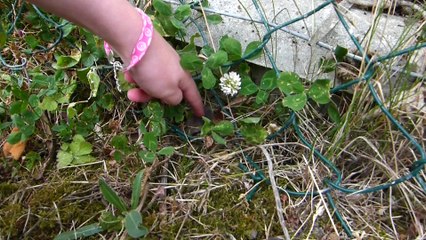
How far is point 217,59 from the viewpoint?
1448mm

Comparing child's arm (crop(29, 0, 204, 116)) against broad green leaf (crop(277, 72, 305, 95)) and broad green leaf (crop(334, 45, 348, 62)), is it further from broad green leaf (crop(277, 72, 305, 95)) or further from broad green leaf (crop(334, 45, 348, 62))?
broad green leaf (crop(334, 45, 348, 62))

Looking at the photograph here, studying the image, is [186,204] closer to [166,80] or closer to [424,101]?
[166,80]

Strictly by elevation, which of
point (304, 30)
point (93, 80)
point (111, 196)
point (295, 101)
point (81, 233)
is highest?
point (304, 30)

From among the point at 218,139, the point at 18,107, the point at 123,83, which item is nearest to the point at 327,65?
the point at 218,139

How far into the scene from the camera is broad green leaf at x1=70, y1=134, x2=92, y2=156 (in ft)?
5.02

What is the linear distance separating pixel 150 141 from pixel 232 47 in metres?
0.35

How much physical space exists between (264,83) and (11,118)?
78cm

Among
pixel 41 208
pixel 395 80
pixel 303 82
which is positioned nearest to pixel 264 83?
pixel 303 82

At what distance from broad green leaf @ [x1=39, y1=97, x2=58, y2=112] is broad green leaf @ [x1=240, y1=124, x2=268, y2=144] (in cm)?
57

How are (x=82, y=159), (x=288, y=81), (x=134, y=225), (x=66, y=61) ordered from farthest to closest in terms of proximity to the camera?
(x=66, y=61), (x=82, y=159), (x=288, y=81), (x=134, y=225)

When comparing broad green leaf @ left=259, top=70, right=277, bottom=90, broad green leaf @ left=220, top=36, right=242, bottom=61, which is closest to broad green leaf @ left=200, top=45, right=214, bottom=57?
broad green leaf @ left=220, top=36, right=242, bottom=61

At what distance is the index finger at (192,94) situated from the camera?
147 centimetres

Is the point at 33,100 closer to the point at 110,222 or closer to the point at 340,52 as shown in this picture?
the point at 110,222

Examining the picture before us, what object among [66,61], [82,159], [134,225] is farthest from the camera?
[66,61]
